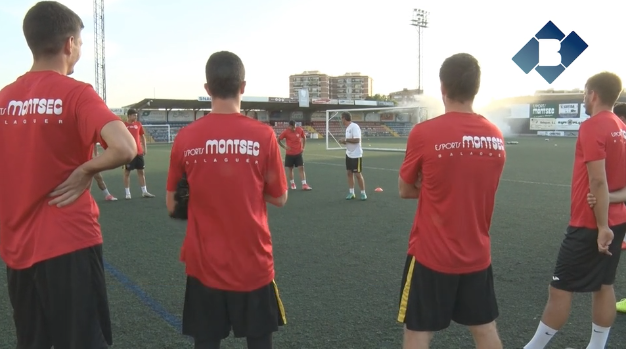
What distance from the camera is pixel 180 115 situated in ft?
194

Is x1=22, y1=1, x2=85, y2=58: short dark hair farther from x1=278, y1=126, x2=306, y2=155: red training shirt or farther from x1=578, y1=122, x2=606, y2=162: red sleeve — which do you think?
x1=278, y1=126, x2=306, y2=155: red training shirt

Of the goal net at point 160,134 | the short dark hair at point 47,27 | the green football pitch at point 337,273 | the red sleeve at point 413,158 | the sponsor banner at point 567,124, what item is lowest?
the green football pitch at point 337,273

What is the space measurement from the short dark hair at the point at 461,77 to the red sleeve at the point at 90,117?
5.19 ft

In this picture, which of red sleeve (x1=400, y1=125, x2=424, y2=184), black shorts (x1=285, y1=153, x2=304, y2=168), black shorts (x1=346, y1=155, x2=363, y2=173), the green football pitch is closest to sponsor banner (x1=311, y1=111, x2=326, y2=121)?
black shorts (x1=285, y1=153, x2=304, y2=168)

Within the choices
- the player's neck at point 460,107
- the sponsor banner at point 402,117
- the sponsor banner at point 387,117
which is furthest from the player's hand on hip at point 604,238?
the sponsor banner at point 387,117

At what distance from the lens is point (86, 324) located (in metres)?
2.17

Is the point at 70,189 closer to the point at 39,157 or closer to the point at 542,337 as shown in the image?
the point at 39,157

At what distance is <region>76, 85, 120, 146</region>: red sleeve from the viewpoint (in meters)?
2.08

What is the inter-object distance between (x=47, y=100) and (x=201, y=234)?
35.1 inches

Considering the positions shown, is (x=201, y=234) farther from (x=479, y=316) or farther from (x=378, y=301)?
(x=378, y=301)

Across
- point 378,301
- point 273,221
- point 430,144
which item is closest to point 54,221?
point 430,144

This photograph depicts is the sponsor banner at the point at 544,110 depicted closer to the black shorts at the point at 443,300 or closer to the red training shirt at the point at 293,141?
the red training shirt at the point at 293,141

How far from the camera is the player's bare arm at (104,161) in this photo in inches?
82.4

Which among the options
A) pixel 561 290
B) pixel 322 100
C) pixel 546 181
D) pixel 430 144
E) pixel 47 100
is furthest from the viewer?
pixel 322 100
